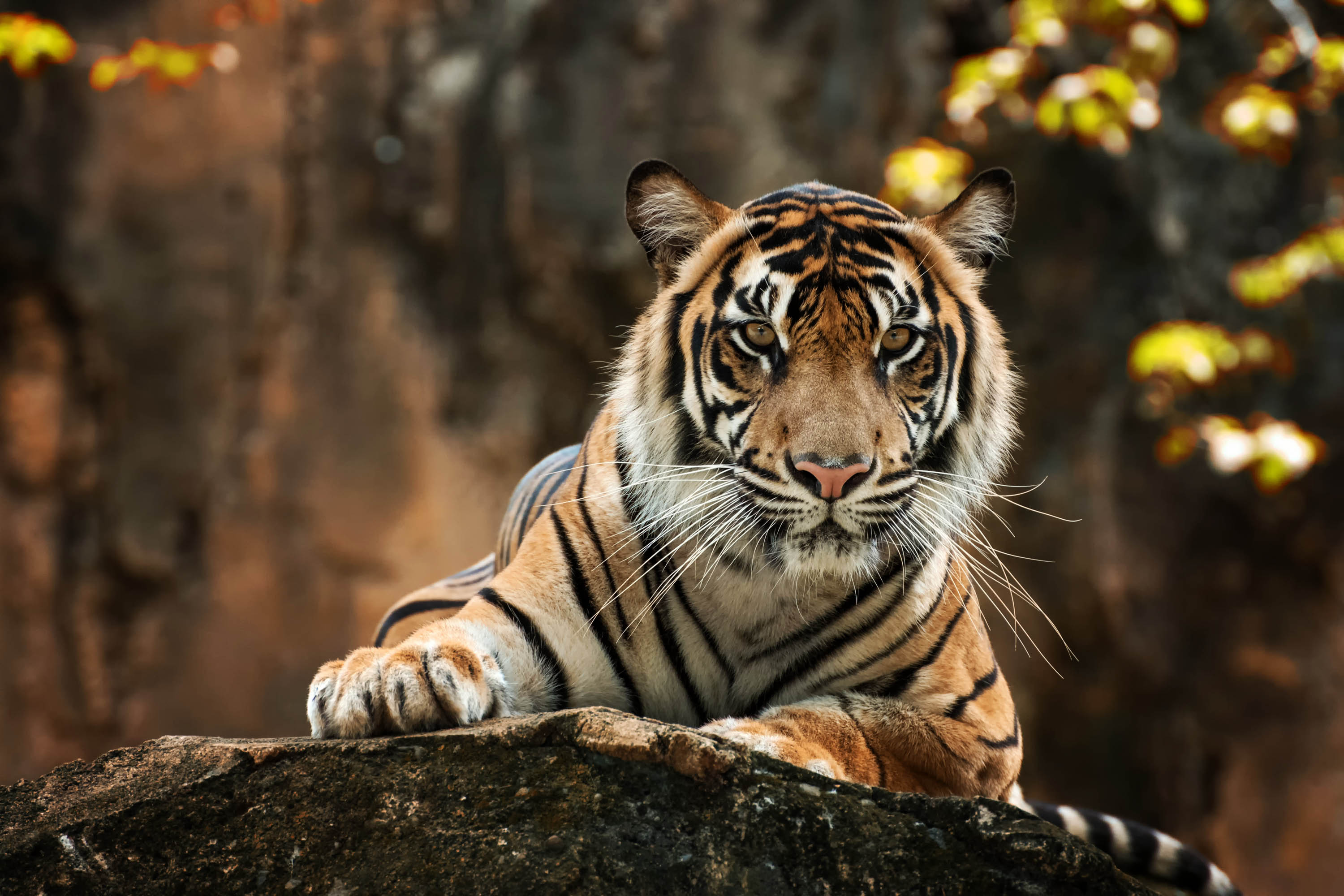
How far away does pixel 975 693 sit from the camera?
222 cm

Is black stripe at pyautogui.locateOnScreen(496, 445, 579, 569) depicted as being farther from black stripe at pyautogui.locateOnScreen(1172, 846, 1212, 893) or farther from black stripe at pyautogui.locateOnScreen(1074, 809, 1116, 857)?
black stripe at pyautogui.locateOnScreen(1172, 846, 1212, 893)

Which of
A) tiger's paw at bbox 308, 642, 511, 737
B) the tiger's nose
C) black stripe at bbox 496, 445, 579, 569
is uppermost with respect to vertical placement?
black stripe at bbox 496, 445, 579, 569

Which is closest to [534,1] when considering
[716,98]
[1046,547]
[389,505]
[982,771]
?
[716,98]

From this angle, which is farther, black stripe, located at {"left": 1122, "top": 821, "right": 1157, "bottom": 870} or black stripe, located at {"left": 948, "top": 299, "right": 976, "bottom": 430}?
black stripe, located at {"left": 1122, "top": 821, "right": 1157, "bottom": 870}

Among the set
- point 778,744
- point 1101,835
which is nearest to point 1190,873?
point 1101,835

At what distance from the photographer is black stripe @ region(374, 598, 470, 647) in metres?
2.90

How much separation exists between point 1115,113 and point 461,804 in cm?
428

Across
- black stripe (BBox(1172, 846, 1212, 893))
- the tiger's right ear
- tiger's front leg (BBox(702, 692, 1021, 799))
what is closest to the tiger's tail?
black stripe (BBox(1172, 846, 1212, 893))

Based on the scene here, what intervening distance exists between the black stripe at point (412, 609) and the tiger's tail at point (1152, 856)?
1.43 m

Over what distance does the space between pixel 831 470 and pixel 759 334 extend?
15.2 inches

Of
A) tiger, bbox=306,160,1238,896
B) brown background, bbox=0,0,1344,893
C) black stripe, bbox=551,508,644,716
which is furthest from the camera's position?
brown background, bbox=0,0,1344,893

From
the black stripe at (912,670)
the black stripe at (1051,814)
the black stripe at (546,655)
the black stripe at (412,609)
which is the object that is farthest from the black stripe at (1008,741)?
the black stripe at (412,609)

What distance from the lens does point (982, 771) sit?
209cm

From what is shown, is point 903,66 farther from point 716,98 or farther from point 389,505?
point 389,505
